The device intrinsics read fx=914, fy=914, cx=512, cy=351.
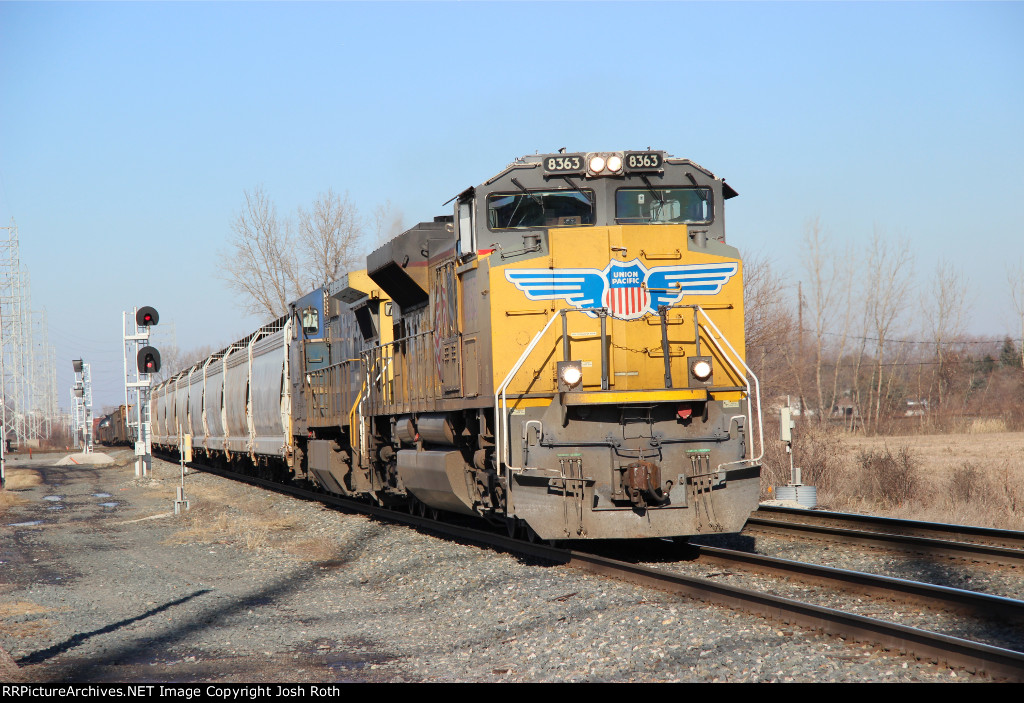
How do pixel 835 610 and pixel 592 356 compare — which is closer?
pixel 835 610

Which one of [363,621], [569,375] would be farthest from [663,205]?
[363,621]

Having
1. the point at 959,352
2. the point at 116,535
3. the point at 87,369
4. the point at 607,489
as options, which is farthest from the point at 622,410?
the point at 87,369

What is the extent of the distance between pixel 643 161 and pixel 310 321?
31.1ft

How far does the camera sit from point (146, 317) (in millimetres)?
19516

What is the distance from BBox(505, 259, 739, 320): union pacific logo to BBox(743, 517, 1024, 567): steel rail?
3250mm

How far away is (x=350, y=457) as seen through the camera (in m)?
14.6

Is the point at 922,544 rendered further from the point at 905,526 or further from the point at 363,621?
the point at 363,621

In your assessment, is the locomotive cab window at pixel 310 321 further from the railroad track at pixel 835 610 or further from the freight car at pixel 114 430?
the freight car at pixel 114 430

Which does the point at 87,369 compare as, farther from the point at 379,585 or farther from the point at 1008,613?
the point at 1008,613

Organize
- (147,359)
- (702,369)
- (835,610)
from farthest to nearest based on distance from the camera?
(147,359) → (702,369) → (835,610)

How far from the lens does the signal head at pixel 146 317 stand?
1947 centimetres

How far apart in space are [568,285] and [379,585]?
3.38 metres

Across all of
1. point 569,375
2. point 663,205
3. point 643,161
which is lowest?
point 569,375

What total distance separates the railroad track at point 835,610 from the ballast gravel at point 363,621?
3.6 inches
